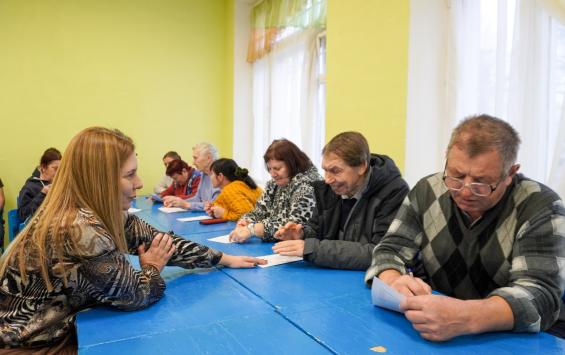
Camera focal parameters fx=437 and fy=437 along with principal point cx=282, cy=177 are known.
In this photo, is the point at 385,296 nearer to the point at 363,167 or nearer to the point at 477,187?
the point at 477,187

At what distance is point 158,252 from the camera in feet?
5.59

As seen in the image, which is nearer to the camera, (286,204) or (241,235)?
(241,235)

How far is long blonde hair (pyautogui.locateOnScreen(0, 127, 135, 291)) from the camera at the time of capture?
1321mm

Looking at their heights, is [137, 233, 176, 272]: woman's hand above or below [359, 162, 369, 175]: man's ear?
below

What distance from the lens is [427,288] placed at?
1319 millimetres

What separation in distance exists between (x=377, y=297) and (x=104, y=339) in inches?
32.5

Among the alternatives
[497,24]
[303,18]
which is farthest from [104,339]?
[303,18]

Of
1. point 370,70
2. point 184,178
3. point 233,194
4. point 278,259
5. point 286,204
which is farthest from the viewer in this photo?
point 184,178

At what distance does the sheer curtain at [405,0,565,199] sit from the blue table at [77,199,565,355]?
3.89ft

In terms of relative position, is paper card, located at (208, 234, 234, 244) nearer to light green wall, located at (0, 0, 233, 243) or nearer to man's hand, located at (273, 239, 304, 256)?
man's hand, located at (273, 239, 304, 256)

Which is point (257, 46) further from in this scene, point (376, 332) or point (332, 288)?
point (376, 332)

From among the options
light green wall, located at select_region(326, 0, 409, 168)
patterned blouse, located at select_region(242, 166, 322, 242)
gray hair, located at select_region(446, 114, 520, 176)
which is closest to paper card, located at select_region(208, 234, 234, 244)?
patterned blouse, located at select_region(242, 166, 322, 242)

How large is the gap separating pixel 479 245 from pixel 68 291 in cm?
132

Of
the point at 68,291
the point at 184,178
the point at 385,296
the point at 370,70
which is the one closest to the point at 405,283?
the point at 385,296
